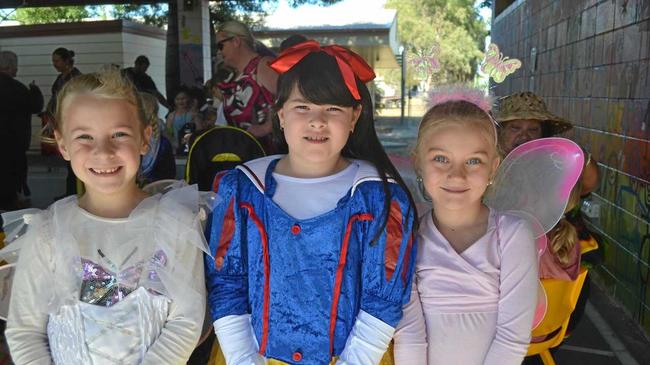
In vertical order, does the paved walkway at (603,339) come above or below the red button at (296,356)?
below

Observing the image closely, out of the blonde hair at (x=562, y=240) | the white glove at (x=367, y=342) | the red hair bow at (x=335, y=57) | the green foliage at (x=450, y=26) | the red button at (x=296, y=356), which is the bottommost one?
the red button at (x=296, y=356)

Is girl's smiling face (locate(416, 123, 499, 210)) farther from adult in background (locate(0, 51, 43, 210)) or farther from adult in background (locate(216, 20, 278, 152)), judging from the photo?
adult in background (locate(0, 51, 43, 210))

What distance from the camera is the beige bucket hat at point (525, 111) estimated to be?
3.03m

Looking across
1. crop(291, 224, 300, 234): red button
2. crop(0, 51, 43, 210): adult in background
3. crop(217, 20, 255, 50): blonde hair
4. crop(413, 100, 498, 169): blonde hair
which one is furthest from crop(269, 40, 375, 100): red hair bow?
crop(0, 51, 43, 210): adult in background

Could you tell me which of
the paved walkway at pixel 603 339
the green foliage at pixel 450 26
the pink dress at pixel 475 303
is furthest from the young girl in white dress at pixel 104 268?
the green foliage at pixel 450 26

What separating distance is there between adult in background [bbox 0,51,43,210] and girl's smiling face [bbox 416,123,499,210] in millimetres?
6397

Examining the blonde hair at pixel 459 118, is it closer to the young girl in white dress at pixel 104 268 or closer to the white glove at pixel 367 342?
the white glove at pixel 367 342

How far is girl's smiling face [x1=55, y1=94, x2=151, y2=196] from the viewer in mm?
1858

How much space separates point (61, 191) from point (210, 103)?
254 centimetres

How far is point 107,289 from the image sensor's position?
1.87 metres

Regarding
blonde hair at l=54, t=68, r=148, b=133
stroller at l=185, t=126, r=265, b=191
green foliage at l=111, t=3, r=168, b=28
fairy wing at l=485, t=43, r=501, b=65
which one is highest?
green foliage at l=111, t=3, r=168, b=28

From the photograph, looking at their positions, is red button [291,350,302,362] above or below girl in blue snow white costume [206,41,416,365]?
below

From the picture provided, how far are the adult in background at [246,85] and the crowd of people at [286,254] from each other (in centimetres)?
131

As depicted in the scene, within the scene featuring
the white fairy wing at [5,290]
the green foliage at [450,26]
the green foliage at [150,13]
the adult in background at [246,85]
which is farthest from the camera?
the green foliage at [450,26]
